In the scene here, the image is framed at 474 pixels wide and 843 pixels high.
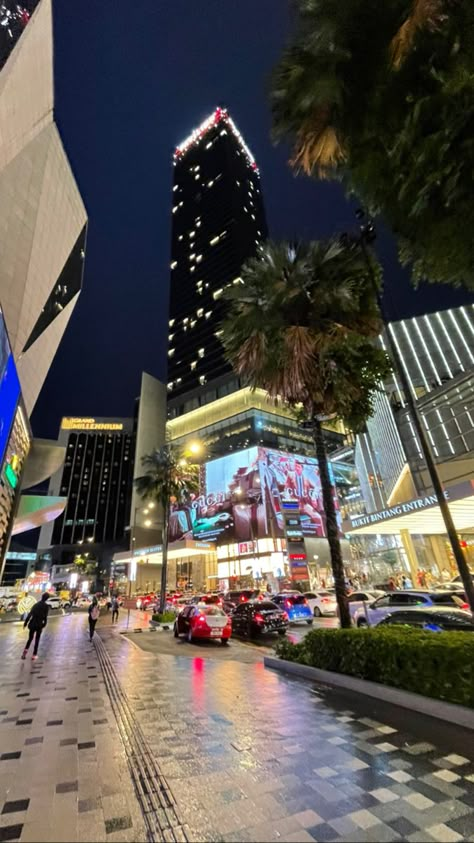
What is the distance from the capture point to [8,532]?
35.2 m

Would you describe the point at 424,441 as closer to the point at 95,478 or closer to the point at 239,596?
the point at 239,596

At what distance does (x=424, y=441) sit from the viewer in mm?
7898

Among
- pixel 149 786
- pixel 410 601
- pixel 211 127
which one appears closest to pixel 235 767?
pixel 149 786

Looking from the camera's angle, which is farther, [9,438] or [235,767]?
[9,438]

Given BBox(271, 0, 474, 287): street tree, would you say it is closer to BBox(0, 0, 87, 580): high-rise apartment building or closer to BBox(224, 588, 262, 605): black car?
BBox(0, 0, 87, 580): high-rise apartment building

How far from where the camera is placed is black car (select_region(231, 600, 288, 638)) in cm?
1571

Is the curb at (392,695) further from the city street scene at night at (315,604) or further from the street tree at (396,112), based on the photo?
the street tree at (396,112)

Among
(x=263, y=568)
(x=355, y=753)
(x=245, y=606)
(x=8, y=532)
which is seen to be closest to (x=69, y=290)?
(x=8, y=532)

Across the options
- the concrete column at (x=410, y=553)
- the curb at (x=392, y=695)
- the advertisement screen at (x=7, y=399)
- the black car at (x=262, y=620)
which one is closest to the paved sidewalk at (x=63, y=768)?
the curb at (x=392, y=695)

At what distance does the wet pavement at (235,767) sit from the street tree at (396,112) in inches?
243

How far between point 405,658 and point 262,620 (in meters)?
11.1

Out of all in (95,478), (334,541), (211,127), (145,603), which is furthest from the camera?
(95,478)

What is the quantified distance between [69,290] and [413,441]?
37430 mm

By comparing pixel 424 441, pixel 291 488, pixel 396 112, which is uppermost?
pixel 291 488
